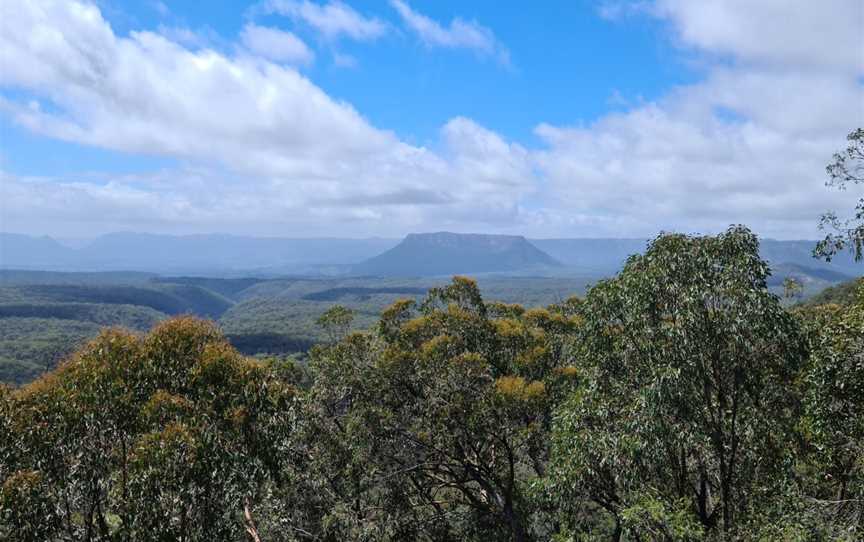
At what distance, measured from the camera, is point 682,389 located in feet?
35.6

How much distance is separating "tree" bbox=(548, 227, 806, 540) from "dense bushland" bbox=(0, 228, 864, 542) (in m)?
0.05

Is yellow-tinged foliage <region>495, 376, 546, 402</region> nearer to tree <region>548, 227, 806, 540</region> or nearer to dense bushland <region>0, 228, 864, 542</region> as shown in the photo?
dense bushland <region>0, 228, 864, 542</region>

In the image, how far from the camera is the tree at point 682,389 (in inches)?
420

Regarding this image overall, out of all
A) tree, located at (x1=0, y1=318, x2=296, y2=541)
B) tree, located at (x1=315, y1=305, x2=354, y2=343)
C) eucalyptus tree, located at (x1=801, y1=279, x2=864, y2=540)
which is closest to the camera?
tree, located at (x1=0, y1=318, x2=296, y2=541)

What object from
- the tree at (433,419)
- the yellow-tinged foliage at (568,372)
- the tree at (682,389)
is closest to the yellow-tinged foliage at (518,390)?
the tree at (433,419)

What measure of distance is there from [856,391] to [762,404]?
175 cm

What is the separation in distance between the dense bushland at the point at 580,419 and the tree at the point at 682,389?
0.15 ft

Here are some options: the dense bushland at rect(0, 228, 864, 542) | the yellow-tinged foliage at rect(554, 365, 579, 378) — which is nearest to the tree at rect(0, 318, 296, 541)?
the dense bushland at rect(0, 228, 864, 542)

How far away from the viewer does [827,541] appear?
921 centimetres

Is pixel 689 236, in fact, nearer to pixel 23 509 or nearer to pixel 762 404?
pixel 762 404

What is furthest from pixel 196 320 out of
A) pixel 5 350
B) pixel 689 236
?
pixel 5 350

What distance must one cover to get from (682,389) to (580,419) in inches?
93.5

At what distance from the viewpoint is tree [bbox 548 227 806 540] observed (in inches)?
420

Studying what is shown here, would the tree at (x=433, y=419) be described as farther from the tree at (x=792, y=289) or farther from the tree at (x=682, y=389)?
the tree at (x=792, y=289)
